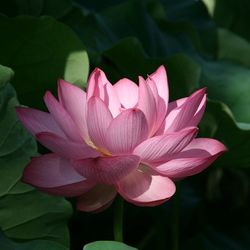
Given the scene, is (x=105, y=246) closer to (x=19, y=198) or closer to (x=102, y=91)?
(x=102, y=91)

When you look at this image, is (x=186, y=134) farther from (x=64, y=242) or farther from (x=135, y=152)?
(x=64, y=242)

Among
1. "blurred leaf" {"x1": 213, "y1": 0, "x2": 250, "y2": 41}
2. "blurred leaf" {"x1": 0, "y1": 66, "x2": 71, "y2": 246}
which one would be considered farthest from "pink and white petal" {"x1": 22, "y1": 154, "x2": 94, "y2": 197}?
"blurred leaf" {"x1": 213, "y1": 0, "x2": 250, "y2": 41}

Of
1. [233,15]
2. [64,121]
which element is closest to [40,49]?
[64,121]

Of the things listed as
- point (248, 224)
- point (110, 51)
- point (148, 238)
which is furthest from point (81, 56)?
point (248, 224)

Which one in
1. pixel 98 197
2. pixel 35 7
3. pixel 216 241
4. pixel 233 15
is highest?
pixel 98 197

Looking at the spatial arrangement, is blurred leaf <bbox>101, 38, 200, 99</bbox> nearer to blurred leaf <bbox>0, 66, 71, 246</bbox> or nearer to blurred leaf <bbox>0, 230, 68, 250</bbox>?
blurred leaf <bbox>0, 66, 71, 246</bbox>
